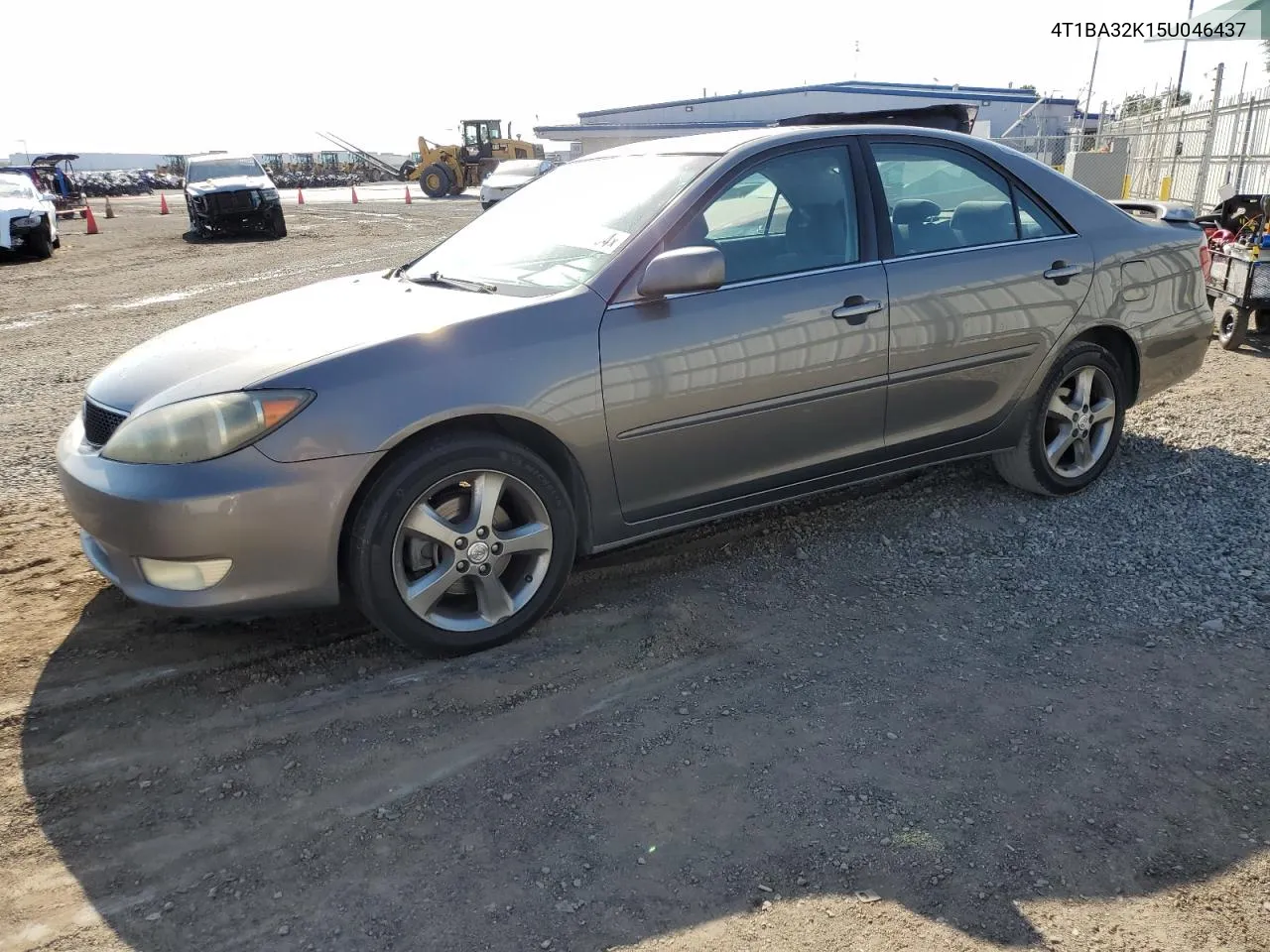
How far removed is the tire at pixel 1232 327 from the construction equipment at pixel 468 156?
36.2 meters

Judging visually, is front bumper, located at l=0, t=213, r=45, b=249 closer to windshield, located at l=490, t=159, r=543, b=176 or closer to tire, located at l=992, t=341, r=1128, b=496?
windshield, located at l=490, t=159, r=543, b=176

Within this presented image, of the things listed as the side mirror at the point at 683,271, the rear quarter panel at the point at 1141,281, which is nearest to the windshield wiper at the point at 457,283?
the side mirror at the point at 683,271

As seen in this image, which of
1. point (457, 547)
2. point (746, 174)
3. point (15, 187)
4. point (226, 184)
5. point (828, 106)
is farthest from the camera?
point (828, 106)

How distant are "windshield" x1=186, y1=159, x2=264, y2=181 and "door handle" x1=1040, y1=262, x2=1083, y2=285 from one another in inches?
792

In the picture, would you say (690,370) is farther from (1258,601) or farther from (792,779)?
(1258,601)

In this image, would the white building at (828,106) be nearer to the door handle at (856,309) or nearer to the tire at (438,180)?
the tire at (438,180)

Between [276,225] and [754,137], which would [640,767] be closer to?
[754,137]

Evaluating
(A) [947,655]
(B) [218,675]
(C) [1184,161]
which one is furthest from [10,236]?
(C) [1184,161]

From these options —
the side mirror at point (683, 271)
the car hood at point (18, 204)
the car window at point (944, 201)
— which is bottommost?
the car hood at point (18, 204)

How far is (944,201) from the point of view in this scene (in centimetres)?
421

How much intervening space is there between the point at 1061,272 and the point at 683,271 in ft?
6.56

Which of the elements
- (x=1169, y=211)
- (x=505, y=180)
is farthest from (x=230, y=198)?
(x=1169, y=211)

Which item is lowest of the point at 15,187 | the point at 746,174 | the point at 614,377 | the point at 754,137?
the point at 614,377

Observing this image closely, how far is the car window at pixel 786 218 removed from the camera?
12.2 feet
